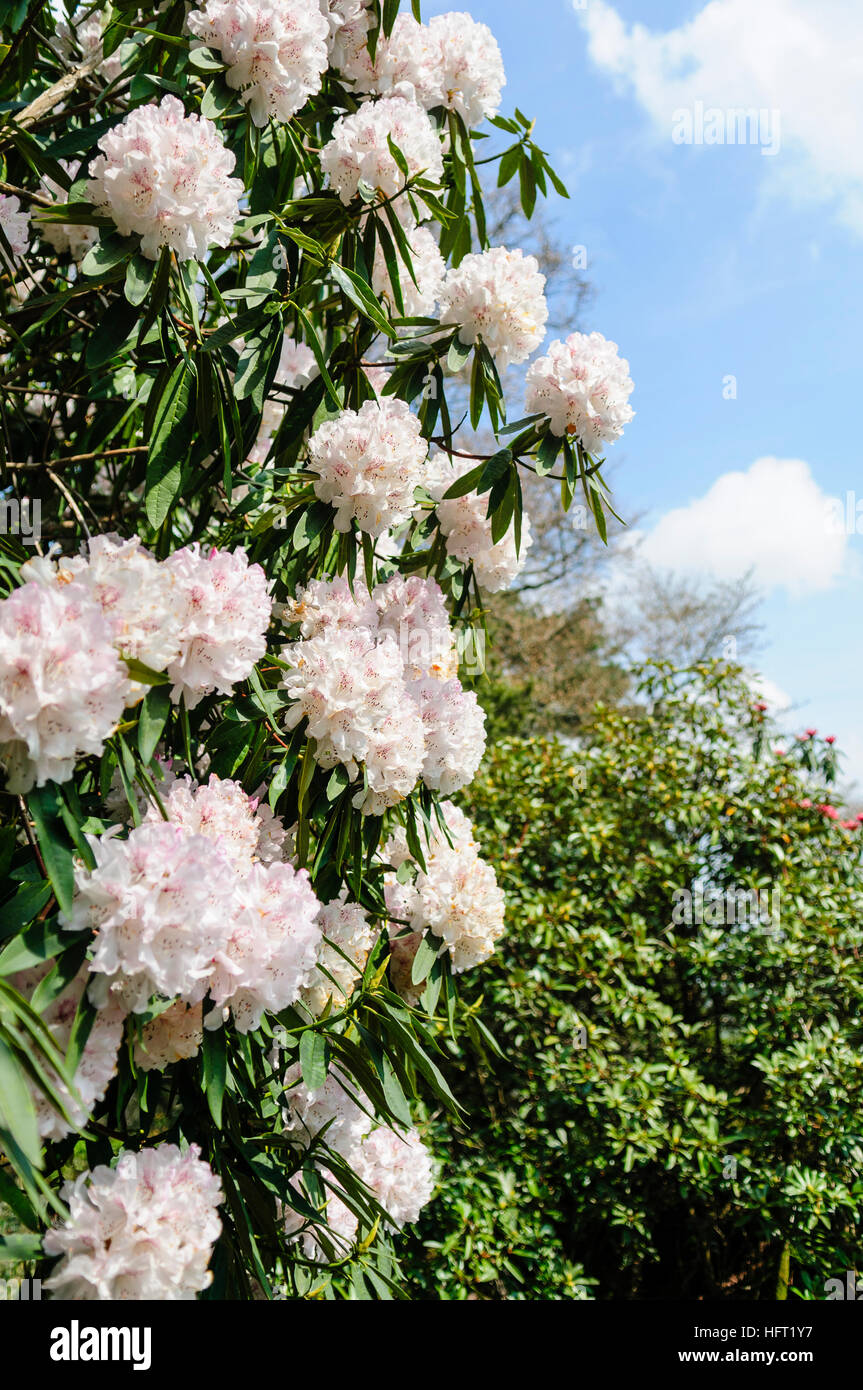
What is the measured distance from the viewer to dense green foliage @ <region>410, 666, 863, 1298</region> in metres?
3.19

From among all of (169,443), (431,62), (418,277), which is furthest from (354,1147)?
(431,62)

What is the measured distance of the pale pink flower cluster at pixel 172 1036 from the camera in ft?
4.21

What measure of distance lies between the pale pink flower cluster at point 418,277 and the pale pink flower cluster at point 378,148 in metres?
0.24

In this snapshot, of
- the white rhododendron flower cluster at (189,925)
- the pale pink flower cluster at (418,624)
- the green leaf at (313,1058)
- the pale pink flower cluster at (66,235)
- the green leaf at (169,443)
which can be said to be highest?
the pale pink flower cluster at (66,235)

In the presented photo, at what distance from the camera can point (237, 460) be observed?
→ 6.15 ft

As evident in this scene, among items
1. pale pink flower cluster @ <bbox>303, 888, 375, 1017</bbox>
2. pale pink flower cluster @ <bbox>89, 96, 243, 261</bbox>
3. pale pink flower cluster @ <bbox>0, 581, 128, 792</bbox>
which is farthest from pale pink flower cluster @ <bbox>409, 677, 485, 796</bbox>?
pale pink flower cluster @ <bbox>89, 96, 243, 261</bbox>

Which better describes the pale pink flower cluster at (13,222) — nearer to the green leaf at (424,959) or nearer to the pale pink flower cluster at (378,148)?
the pale pink flower cluster at (378,148)

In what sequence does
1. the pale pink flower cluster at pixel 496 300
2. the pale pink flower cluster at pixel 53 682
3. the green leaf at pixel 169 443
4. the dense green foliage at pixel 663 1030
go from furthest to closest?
the dense green foliage at pixel 663 1030
the pale pink flower cluster at pixel 496 300
the green leaf at pixel 169 443
the pale pink flower cluster at pixel 53 682

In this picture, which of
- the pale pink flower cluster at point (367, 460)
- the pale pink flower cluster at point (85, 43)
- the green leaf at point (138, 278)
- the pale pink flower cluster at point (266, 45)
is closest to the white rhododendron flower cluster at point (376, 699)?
the pale pink flower cluster at point (367, 460)

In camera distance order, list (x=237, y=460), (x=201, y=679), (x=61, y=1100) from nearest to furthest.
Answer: (x=61, y=1100) < (x=201, y=679) < (x=237, y=460)

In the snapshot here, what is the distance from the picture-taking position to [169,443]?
5.19 feet
